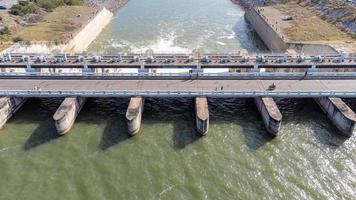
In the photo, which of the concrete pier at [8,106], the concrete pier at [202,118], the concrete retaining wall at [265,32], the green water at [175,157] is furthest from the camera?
the concrete retaining wall at [265,32]

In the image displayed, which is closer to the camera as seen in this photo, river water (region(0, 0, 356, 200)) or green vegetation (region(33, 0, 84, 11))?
river water (region(0, 0, 356, 200))

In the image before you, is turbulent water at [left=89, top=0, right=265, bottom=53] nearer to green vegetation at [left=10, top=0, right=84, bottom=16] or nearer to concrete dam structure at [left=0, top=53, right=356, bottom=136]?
green vegetation at [left=10, top=0, right=84, bottom=16]

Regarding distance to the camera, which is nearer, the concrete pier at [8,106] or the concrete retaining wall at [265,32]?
the concrete pier at [8,106]

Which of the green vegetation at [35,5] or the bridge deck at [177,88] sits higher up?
the green vegetation at [35,5]

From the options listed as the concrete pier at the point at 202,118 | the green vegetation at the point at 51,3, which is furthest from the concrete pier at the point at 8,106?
the green vegetation at the point at 51,3

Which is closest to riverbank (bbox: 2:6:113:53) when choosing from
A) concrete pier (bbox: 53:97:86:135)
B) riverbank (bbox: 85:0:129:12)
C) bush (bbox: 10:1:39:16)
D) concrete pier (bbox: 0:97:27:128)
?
bush (bbox: 10:1:39:16)

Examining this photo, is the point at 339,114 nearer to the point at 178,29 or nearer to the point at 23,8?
the point at 178,29

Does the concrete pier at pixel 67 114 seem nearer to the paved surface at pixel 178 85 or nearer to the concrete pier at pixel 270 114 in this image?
the paved surface at pixel 178 85
